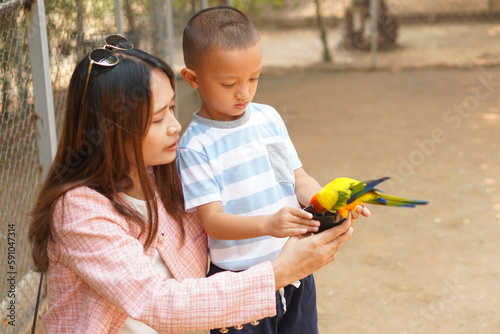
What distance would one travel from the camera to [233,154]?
1862 millimetres

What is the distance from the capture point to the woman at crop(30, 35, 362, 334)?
153 cm

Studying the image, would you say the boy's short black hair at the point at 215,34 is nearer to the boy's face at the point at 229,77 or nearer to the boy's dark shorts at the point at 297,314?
the boy's face at the point at 229,77

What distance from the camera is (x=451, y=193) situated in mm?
4602

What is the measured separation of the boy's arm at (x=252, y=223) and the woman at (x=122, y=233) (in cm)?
5

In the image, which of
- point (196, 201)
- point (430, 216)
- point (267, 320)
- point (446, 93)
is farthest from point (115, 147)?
point (446, 93)

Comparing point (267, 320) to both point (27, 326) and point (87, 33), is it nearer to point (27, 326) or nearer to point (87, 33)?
point (27, 326)

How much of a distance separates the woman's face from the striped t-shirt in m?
0.13

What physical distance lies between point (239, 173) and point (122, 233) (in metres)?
0.41

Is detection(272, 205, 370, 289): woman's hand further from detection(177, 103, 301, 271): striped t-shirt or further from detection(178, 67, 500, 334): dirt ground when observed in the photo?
detection(178, 67, 500, 334): dirt ground

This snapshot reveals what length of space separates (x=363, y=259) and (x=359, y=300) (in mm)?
433

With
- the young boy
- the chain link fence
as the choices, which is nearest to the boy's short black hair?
the young boy

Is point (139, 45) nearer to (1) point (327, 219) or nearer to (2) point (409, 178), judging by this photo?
(2) point (409, 178)

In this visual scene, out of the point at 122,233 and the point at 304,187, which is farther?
the point at 304,187

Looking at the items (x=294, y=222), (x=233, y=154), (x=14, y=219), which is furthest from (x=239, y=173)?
(x=14, y=219)
